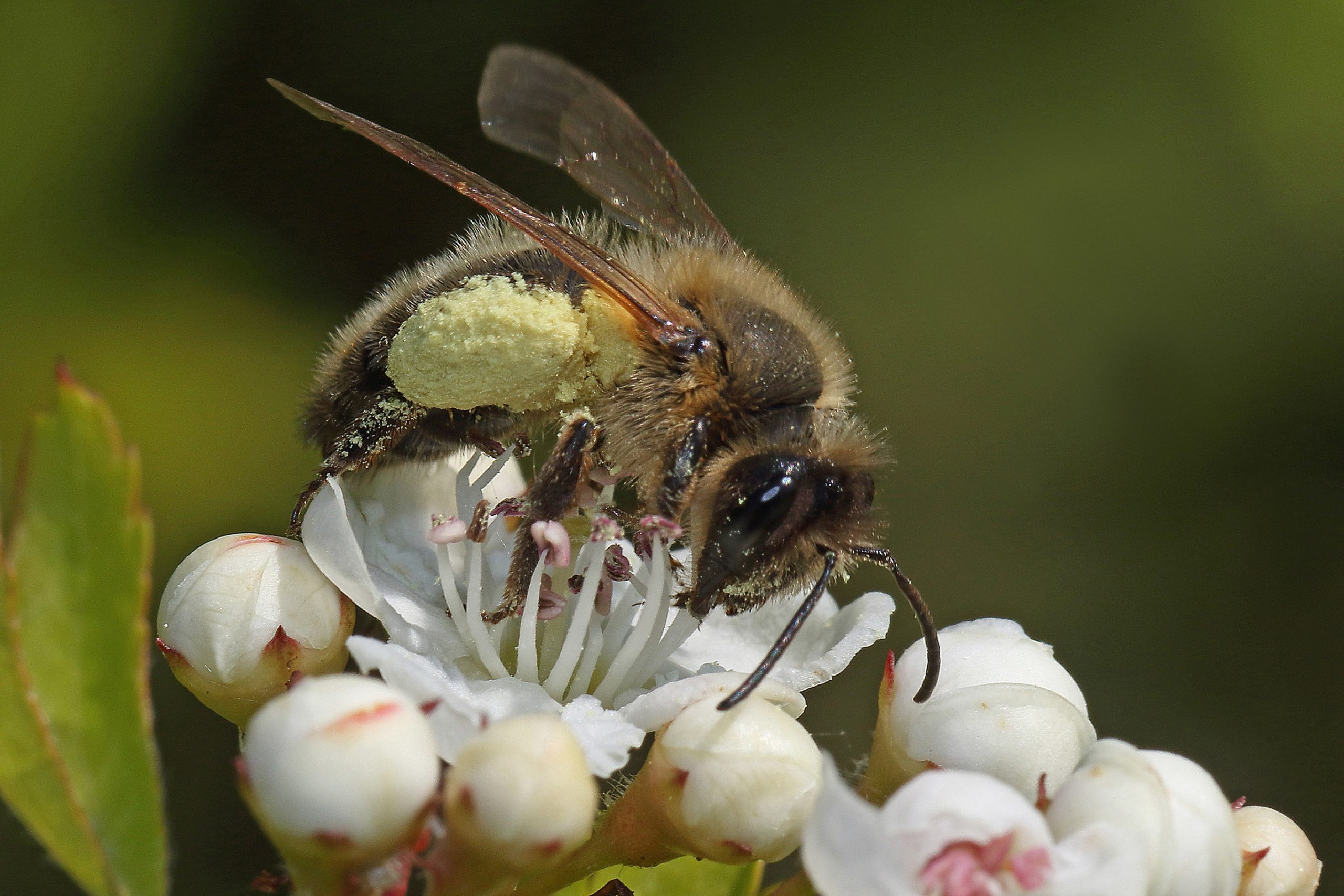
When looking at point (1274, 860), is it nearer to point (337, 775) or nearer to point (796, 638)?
point (796, 638)

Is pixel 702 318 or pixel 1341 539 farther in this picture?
Result: pixel 1341 539

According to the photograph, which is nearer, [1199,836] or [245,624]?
[1199,836]

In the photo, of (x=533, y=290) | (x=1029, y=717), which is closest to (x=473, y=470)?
(x=533, y=290)

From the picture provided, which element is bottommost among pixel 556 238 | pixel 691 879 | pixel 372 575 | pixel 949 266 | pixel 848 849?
pixel 691 879

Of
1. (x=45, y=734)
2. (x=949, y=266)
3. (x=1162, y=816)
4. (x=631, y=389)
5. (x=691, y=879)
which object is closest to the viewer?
(x=45, y=734)

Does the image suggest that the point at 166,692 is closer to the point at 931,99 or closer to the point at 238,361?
the point at 238,361

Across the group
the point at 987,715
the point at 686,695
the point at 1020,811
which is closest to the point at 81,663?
the point at 686,695
